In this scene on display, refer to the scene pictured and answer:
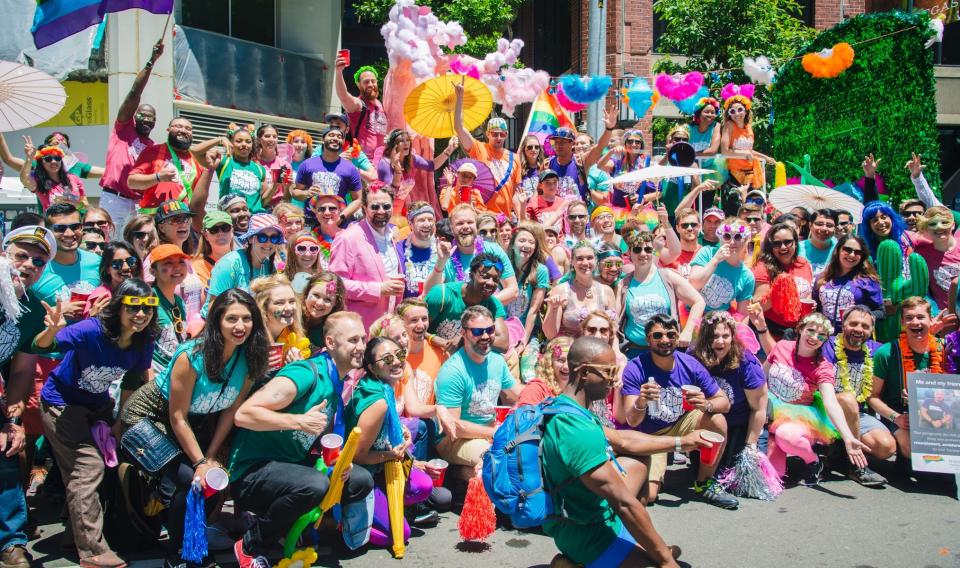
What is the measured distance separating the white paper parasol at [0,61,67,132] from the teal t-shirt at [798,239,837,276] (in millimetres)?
6394

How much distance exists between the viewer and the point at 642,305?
6633 mm

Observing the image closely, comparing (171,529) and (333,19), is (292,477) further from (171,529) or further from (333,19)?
(333,19)

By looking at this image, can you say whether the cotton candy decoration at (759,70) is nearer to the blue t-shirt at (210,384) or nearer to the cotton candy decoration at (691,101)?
the cotton candy decoration at (691,101)

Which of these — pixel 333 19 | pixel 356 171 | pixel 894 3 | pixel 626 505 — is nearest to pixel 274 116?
pixel 333 19

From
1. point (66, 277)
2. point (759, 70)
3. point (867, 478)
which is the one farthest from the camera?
point (759, 70)

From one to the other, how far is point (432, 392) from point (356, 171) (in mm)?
2755

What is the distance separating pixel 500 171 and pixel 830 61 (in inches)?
193

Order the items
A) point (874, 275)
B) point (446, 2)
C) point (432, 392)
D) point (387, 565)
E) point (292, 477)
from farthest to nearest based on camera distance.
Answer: point (446, 2) < point (874, 275) < point (432, 392) < point (387, 565) < point (292, 477)

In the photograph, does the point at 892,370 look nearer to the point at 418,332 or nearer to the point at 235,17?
the point at 418,332

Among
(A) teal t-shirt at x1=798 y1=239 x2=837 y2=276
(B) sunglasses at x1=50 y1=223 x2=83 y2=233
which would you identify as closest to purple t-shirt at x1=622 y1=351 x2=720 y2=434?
(A) teal t-shirt at x1=798 y1=239 x2=837 y2=276

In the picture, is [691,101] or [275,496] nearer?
[275,496]

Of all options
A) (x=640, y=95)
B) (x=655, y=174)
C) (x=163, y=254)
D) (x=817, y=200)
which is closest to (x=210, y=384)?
(x=163, y=254)

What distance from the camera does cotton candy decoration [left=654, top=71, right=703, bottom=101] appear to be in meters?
11.3

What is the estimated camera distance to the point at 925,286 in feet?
24.3
